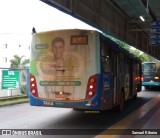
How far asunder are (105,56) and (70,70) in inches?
54.2

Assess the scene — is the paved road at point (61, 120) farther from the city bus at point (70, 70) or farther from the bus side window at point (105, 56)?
the bus side window at point (105, 56)

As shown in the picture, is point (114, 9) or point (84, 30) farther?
point (114, 9)

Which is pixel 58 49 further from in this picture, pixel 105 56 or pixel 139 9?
pixel 139 9

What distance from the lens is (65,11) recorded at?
15.1 metres

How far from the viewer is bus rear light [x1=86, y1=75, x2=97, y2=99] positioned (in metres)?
10.9

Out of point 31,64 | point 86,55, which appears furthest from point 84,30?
point 31,64

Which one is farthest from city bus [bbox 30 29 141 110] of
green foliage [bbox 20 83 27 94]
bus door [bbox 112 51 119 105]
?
green foliage [bbox 20 83 27 94]

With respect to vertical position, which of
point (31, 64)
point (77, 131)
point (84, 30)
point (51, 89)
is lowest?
point (77, 131)

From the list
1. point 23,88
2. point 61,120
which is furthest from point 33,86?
point 23,88

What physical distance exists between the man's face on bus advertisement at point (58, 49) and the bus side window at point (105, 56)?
4.17ft

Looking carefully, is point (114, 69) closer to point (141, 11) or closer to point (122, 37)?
point (141, 11)

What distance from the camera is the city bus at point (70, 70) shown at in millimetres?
10992

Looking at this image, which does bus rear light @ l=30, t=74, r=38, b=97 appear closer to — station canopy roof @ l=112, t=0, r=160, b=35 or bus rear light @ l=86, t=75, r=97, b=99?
bus rear light @ l=86, t=75, r=97, b=99

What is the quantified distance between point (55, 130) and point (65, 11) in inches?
253
